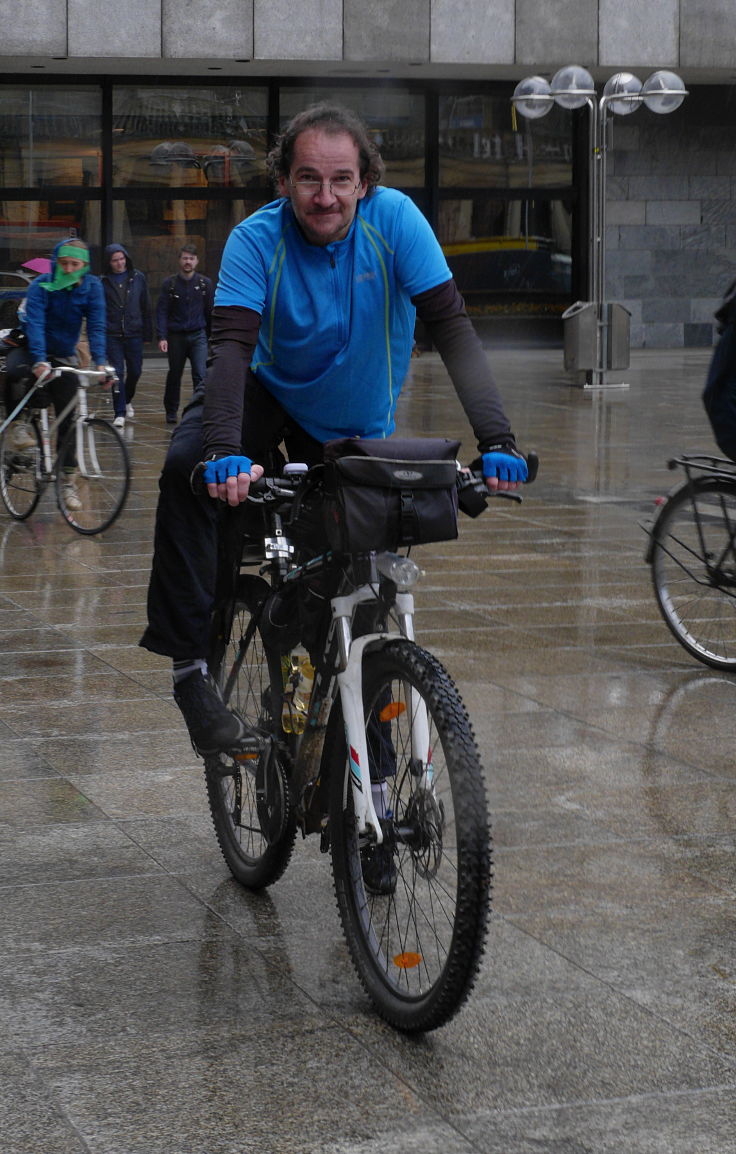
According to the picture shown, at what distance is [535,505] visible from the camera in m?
11.8

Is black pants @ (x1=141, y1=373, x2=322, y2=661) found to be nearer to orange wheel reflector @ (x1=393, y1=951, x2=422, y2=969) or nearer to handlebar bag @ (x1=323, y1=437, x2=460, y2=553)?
handlebar bag @ (x1=323, y1=437, x2=460, y2=553)

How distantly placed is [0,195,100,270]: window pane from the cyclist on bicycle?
2393 cm

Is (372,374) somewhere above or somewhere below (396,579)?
above

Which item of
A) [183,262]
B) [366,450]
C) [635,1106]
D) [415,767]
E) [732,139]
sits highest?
[732,139]

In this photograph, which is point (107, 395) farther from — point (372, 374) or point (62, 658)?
point (372, 374)

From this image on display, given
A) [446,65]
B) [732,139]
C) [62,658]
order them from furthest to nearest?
[732,139] < [446,65] < [62,658]

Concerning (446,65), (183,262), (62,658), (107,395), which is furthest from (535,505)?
(446,65)

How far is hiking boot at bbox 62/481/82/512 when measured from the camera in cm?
1083

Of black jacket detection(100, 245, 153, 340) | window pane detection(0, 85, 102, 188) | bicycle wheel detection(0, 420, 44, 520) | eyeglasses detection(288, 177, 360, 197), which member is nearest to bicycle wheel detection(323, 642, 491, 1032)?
eyeglasses detection(288, 177, 360, 197)

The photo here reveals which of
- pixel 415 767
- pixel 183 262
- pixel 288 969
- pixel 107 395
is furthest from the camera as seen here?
pixel 107 395

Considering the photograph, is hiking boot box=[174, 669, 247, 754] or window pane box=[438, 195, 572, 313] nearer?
hiking boot box=[174, 669, 247, 754]

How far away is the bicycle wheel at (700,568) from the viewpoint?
6.83 m

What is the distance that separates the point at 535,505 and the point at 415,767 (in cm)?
849

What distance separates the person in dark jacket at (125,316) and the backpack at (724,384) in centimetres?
1208
